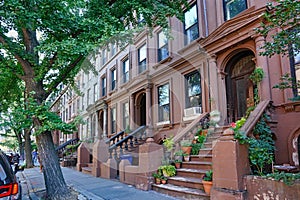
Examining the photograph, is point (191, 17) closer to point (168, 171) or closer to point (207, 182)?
point (168, 171)

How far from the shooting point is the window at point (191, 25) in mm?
11347

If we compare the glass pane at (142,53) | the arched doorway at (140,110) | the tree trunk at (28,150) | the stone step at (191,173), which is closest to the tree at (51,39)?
the stone step at (191,173)

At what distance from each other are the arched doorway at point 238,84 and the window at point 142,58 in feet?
21.8

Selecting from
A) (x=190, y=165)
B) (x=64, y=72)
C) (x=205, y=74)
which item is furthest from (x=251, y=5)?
(x=64, y=72)

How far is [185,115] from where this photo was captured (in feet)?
36.3

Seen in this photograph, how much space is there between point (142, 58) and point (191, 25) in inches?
180

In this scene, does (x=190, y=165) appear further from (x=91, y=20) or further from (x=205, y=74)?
(x=91, y=20)

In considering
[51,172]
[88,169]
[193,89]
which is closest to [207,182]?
[51,172]

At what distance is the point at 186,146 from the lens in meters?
8.01

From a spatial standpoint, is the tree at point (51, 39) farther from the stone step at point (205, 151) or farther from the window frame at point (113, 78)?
the window frame at point (113, 78)

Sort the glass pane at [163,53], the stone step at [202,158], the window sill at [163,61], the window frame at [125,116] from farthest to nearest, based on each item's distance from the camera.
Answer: the window frame at [125,116] < the glass pane at [163,53] < the window sill at [163,61] < the stone step at [202,158]

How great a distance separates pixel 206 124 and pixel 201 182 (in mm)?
3421

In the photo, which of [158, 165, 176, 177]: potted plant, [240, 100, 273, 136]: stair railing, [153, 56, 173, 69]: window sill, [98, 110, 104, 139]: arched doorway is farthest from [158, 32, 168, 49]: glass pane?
[98, 110, 104, 139]: arched doorway

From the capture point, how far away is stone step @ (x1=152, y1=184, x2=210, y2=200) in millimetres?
5809
